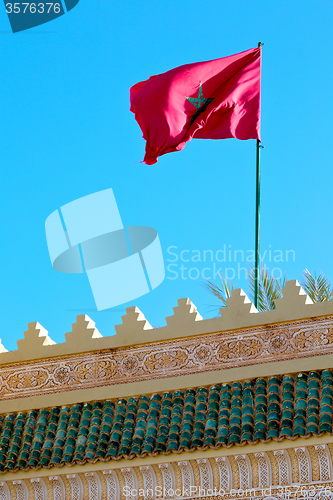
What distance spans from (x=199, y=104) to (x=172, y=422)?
17.8 feet

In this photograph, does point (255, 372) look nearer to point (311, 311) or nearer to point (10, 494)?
point (311, 311)

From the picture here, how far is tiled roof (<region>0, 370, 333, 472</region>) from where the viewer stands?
937 centimetres

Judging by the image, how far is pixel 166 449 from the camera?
9695 millimetres

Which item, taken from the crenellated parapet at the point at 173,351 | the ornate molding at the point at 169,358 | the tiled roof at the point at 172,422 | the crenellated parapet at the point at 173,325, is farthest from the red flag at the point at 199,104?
the tiled roof at the point at 172,422

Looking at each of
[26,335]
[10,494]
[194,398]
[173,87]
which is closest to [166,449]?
[194,398]

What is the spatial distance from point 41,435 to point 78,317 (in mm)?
2078

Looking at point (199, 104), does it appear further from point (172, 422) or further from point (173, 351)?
point (172, 422)

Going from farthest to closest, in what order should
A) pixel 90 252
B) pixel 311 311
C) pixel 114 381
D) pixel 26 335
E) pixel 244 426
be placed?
pixel 90 252 < pixel 26 335 < pixel 114 381 < pixel 311 311 < pixel 244 426

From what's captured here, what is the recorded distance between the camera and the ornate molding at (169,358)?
1021 cm

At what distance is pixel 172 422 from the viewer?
395 inches

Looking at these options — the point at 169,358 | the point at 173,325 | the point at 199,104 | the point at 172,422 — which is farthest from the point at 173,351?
the point at 199,104

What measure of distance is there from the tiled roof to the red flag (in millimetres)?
4121

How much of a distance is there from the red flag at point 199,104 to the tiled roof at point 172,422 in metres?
4.12

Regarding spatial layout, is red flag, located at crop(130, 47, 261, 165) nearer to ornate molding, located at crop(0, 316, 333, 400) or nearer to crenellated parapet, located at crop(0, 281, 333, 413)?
crenellated parapet, located at crop(0, 281, 333, 413)
